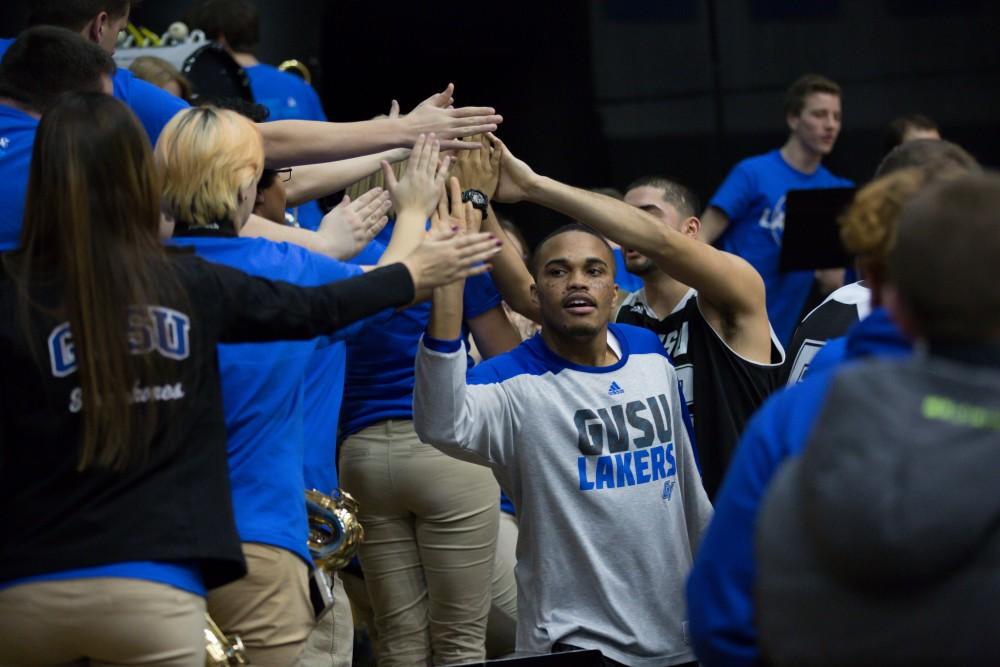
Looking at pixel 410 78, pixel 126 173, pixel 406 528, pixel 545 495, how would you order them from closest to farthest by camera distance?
1. pixel 126 173
2. pixel 545 495
3. pixel 406 528
4. pixel 410 78

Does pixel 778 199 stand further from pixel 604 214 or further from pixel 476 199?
pixel 476 199

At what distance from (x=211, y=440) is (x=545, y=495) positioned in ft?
3.81

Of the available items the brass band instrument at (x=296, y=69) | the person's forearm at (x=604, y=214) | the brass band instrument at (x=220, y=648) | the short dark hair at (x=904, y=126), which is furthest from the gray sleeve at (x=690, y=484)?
the short dark hair at (x=904, y=126)

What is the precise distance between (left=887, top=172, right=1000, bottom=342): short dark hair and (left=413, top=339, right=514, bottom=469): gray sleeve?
1498 mm

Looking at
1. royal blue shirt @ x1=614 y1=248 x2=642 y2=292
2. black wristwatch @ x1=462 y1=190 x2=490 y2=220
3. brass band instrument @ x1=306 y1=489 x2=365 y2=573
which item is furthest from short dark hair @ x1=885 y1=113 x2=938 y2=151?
brass band instrument @ x1=306 y1=489 x2=365 y2=573

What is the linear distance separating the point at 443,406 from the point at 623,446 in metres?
0.53

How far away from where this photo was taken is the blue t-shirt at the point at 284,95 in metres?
6.21

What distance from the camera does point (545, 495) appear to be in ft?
11.8

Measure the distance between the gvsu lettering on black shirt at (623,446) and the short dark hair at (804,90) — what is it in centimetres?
409

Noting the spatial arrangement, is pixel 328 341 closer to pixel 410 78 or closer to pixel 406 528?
pixel 406 528

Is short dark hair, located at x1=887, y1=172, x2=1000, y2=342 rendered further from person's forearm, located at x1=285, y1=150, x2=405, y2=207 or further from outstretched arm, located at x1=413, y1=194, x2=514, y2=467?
person's forearm, located at x1=285, y1=150, x2=405, y2=207

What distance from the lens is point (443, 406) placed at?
130 inches

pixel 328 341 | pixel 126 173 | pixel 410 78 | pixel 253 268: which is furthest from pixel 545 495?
pixel 410 78

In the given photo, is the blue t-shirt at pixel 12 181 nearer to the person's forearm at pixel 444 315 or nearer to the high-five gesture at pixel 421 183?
the high-five gesture at pixel 421 183
